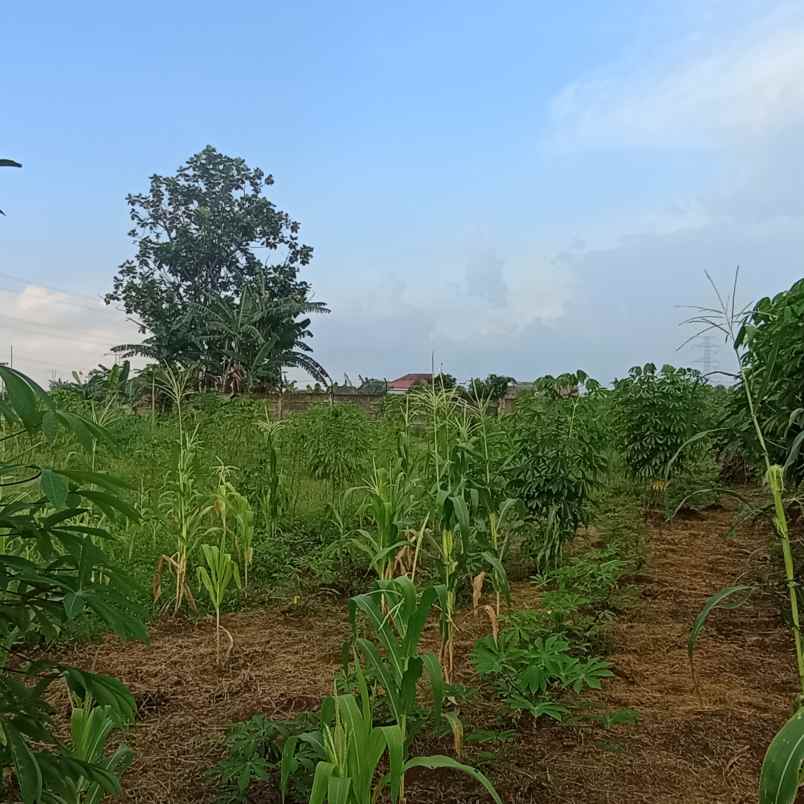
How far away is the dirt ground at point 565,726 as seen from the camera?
2055 millimetres

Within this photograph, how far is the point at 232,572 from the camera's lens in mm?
3699

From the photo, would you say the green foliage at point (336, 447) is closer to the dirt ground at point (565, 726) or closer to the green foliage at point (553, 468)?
the green foliage at point (553, 468)

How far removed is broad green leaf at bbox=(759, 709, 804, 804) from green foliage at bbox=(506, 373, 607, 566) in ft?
10.1

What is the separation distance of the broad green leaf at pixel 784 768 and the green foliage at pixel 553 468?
10.1 feet

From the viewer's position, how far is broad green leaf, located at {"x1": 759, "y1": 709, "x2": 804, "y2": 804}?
1.16 meters

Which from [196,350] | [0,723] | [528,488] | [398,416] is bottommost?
[0,723]

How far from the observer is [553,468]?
4.42m

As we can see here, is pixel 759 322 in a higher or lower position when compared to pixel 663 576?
higher

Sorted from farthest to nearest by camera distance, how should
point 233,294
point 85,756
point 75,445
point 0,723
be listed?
point 233,294, point 75,445, point 85,756, point 0,723

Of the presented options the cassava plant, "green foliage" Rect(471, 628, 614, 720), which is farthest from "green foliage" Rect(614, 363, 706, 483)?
"green foliage" Rect(471, 628, 614, 720)

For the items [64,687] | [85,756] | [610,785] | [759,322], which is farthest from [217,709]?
[759,322]

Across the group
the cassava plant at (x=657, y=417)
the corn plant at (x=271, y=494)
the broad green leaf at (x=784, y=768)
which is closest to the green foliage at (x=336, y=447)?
the corn plant at (x=271, y=494)

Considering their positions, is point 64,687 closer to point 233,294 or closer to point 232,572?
point 232,572

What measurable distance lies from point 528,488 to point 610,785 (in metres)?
2.53
